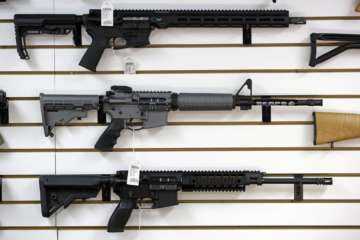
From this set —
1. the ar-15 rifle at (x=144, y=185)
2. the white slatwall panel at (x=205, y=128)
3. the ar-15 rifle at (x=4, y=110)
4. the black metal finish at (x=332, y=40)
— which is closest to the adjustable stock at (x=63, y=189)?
the ar-15 rifle at (x=144, y=185)

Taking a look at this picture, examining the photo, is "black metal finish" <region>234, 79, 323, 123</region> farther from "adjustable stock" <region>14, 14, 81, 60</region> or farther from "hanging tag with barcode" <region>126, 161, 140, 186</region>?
"adjustable stock" <region>14, 14, 81, 60</region>

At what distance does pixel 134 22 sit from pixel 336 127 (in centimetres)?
133

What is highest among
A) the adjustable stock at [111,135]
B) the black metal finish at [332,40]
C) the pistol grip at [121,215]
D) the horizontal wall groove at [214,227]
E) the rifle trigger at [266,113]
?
the black metal finish at [332,40]

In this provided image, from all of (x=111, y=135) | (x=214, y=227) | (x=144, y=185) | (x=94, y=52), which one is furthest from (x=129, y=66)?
(x=214, y=227)

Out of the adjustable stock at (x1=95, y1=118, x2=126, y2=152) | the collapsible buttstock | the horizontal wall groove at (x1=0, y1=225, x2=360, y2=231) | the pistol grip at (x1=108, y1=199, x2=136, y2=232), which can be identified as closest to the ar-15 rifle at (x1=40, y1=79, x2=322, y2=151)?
the adjustable stock at (x1=95, y1=118, x2=126, y2=152)

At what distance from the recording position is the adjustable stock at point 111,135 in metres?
2.93

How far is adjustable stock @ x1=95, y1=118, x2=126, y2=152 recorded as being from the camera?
9.60ft

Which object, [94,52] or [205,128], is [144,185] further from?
[94,52]

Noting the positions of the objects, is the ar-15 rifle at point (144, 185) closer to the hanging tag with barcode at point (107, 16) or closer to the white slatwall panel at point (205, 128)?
the white slatwall panel at point (205, 128)

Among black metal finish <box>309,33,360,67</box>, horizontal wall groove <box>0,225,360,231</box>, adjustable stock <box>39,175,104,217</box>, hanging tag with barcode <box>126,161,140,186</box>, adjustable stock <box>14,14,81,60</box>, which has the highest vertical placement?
adjustable stock <box>14,14,81,60</box>

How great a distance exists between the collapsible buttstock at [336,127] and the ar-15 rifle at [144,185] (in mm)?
250

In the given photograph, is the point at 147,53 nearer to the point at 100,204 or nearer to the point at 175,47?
the point at 175,47

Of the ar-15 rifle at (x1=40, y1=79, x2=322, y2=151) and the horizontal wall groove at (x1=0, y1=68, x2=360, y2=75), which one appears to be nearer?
the ar-15 rifle at (x1=40, y1=79, x2=322, y2=151)

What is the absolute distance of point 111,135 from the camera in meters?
2.94
